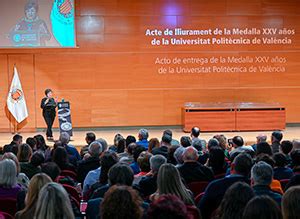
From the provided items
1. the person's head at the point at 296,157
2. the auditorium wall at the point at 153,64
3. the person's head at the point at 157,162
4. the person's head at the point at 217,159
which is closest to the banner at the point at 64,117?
the auditorium wall at the point at 153,64

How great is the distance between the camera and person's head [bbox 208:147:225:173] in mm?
5844

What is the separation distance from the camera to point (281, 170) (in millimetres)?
5477

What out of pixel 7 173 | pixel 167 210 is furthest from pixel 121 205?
pixel 7 173

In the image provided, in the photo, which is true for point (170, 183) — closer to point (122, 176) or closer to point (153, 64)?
point (122, 176)

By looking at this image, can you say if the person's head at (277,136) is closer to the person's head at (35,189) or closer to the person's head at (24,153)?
the person's head at (24,153)

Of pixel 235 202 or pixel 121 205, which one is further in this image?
pixel 235 202

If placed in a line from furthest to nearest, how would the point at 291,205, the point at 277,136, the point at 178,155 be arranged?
the point at 277,136 → the point at 178,155 → the point at 291,205

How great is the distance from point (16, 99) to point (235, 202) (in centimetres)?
1093

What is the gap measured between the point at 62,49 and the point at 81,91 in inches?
48.7

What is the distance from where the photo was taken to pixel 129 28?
13.6m

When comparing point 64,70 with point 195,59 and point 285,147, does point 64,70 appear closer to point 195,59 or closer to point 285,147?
point 195,59

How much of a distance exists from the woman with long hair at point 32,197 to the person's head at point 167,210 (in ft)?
4.19

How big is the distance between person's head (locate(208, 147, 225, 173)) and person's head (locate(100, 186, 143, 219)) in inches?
123

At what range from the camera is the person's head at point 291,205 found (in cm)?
283
